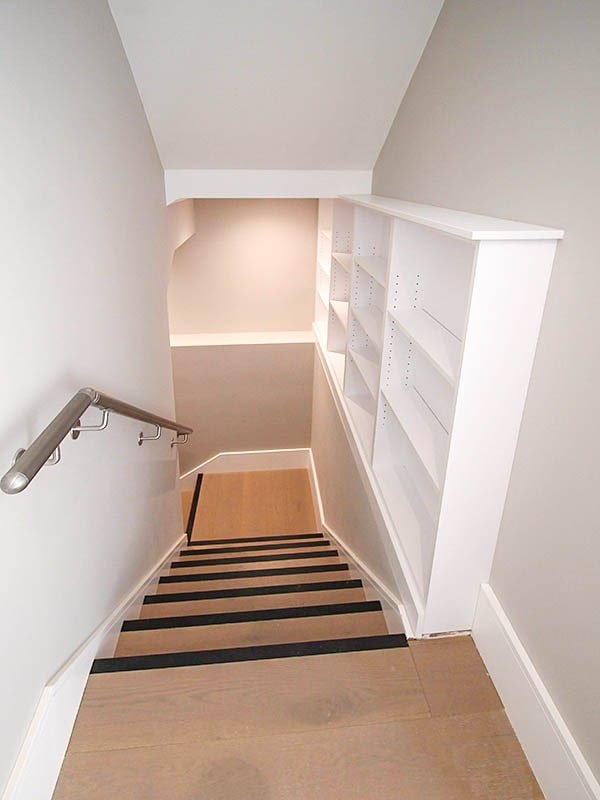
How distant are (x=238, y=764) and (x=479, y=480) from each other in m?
1.03

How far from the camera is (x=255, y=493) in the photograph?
5523mm

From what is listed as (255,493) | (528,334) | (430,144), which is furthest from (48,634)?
(255,493)

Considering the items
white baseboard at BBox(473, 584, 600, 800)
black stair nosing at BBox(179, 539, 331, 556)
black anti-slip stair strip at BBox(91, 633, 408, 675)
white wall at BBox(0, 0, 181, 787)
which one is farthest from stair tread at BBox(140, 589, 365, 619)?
black stair nosing at BBox(179, 539, 331, 556)

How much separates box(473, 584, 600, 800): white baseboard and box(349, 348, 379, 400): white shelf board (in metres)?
1.34

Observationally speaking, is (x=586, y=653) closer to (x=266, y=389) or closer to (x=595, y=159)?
(x=595, y=159)

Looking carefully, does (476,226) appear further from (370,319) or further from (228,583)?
(228,583)

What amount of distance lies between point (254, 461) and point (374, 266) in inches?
137

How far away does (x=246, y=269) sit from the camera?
512 cm

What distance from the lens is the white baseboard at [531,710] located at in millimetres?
1271

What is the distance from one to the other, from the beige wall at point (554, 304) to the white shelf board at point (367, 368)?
1.24 m

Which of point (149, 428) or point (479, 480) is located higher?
point (479, 480)

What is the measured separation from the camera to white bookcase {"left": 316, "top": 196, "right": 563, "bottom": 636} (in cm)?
136

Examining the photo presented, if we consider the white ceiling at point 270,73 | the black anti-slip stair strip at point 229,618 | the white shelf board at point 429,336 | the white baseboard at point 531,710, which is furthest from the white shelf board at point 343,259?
the white baseboard at point 531,710

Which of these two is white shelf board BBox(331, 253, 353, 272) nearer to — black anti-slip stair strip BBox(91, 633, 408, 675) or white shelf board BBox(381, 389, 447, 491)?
white shelf board BBox(381, 389, 447, 491)
